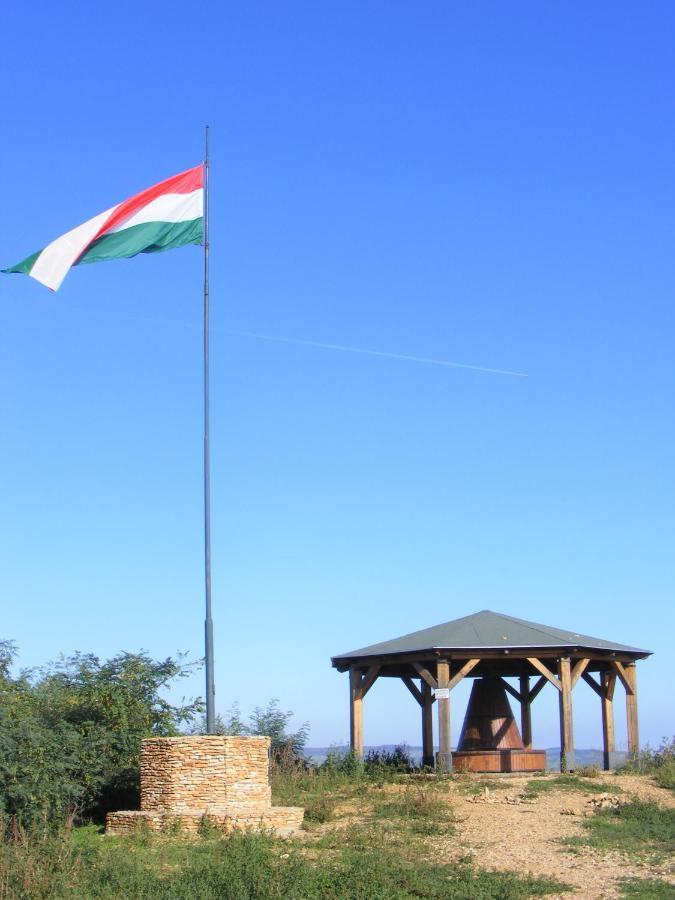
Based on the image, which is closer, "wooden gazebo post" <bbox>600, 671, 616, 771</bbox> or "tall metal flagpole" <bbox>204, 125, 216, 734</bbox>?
"tall metal flagpole" <bbox>204, 125, 216, 734</bbox>

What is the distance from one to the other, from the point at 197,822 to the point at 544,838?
17.3 feet

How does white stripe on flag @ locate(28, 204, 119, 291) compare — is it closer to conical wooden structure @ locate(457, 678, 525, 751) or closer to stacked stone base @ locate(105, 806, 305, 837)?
stacked stone base @ locate(105, 806, 305, 837)

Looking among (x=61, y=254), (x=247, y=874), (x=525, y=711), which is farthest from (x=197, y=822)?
(x=525, y=711)

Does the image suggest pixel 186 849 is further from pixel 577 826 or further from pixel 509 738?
pixel 509 738

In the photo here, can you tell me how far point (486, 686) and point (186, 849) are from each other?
1131 centimetres

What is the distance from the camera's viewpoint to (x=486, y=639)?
2442 cm

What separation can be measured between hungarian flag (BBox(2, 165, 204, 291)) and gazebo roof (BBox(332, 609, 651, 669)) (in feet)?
32.5

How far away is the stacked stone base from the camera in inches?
698

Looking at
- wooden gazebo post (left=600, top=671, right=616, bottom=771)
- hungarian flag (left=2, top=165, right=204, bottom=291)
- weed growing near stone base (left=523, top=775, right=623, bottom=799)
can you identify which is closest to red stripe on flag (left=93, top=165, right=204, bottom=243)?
hungarian flag (left=2, top=165, right=204, bottom=291)

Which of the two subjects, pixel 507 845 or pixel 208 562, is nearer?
pixel 507 845

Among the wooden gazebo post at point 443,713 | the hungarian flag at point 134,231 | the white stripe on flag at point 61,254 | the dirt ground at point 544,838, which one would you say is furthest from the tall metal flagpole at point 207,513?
the wooden gazebo post at point 443,713

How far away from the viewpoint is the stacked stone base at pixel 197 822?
17.7 metres

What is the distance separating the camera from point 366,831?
17250 mm

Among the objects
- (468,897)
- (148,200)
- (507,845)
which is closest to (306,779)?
(507,845)
